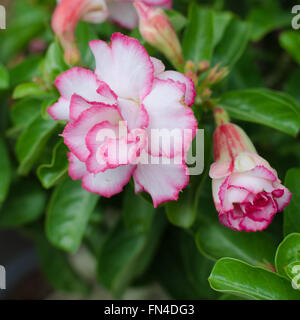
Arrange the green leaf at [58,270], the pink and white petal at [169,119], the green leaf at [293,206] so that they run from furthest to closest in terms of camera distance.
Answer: the green leaf at [58,270], the green leaf at [293,206], the pink and white petal at [169,119]

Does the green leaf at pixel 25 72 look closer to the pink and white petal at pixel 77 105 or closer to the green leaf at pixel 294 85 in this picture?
the pink and white petal at pixel 77 105

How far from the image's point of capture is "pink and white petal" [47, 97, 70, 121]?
53 centimetres

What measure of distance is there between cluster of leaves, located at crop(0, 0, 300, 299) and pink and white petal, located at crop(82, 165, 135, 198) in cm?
6

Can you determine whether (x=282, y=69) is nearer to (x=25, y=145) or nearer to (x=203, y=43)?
(x=203, y=43)

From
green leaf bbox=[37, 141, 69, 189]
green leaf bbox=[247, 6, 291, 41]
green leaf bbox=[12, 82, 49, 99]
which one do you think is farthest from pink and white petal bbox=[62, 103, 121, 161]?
green leaf bbox=[247, 6, 291, 41]

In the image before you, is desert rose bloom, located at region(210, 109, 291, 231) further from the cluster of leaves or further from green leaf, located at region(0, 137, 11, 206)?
green leaf, located at region(0, 137, 11, 206)

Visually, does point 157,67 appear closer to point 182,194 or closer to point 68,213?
point 182,194

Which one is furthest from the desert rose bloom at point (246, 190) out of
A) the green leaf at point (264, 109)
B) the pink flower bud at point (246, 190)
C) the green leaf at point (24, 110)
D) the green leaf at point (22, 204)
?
the green leaf at point (22, 204)

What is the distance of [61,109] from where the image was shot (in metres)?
0.53

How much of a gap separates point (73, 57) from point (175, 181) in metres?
0.24

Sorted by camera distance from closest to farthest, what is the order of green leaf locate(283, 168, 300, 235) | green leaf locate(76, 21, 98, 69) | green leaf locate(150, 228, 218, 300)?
1. green leaf locate(283, 168, 300, 235)
2. green leaf locate(76, 21, 98, 69)
3. green leaf locate(150, 228, 218, 300)

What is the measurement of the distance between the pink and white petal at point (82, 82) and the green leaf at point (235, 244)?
0.86 ft

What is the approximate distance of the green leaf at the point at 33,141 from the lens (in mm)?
656
